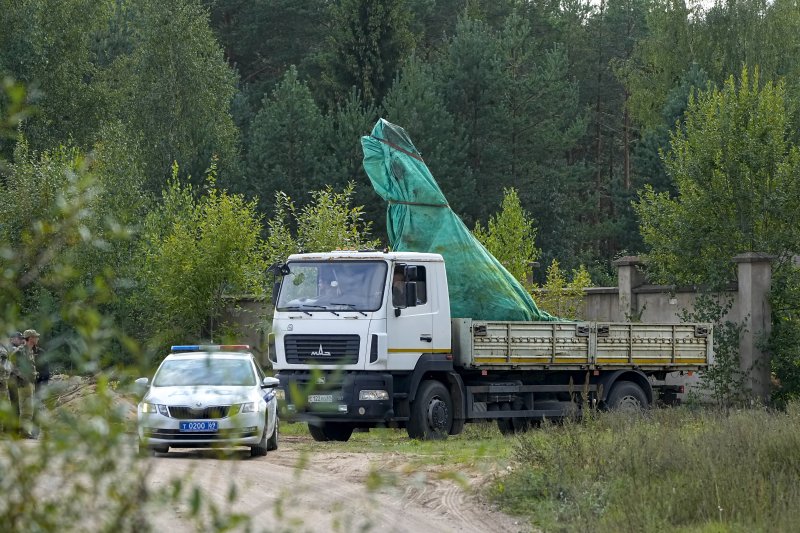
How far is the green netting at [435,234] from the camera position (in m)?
22.0

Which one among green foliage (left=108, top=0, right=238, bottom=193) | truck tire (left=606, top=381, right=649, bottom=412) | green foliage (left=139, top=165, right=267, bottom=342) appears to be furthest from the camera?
green foliage (left=108, top=0, right=238, bottom=193)

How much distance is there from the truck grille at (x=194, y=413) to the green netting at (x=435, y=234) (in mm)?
5827

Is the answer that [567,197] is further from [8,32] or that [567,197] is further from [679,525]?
[679,525]

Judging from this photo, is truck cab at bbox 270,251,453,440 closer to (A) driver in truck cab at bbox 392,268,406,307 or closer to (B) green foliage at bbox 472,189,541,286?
(A) driver in truck cab at bbox 392,268,406,307

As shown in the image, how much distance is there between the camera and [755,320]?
2592 centimetres

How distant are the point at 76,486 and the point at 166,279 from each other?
27654 millimetres

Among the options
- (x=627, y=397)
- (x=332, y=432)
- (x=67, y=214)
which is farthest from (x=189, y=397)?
(x=67, y=214)

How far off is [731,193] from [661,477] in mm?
15887

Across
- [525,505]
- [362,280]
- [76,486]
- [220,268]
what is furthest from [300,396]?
[220,268]

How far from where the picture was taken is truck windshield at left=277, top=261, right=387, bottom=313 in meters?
19.3

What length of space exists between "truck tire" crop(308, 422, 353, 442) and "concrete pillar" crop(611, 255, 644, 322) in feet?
34.1

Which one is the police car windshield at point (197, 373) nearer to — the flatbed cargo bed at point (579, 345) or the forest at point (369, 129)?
the flatbed cargo bed at point (579, 345)

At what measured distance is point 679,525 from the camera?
11.0m

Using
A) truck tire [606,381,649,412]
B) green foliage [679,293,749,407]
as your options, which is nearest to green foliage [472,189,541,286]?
green foliage [679,293,749,407]
